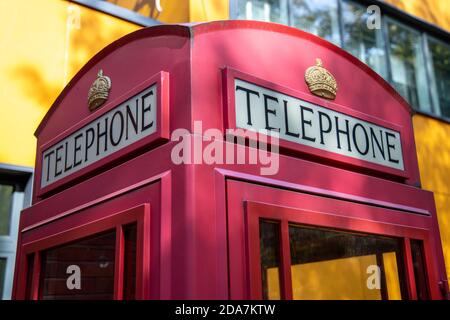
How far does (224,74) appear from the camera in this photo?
1382 millimetres

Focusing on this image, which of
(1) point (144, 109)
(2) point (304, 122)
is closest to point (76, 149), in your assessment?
(1) point (144, 109)

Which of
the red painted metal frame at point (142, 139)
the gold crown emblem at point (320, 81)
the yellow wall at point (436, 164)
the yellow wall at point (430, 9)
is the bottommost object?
the red painted metal frame at point (142, 139)

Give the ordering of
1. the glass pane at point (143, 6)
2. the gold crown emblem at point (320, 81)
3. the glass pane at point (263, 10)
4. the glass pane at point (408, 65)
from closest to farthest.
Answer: the gold crown emblem at point (320, 81), the glass pane at point (143, 6), the glass pane at point (263, 10), the glass pane at point (408, 65)

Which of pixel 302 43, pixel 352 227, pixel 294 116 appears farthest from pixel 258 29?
pixel 352 227

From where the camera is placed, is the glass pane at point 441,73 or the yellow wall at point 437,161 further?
the glass pane at point 441,73

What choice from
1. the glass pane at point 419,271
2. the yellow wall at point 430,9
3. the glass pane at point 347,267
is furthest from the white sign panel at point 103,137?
the yellow wall at point 430,9

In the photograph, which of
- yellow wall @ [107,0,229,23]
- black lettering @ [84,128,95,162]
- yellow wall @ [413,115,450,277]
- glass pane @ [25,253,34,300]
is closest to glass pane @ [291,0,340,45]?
yellow wall @ [107,0,229,23]

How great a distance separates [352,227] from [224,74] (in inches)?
23.2

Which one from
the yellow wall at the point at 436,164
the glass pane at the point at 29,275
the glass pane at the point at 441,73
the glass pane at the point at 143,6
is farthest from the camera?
the glass pane at the point at 441,73

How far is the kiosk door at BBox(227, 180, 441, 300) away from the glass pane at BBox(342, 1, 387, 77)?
3837 millimetres

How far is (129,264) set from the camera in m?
1.33

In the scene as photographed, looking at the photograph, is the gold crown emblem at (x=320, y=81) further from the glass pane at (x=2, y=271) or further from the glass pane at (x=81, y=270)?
the glass pane at (x=2, y=271)

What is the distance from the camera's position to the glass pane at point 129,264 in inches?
51.8

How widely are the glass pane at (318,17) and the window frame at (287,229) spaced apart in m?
3.46
